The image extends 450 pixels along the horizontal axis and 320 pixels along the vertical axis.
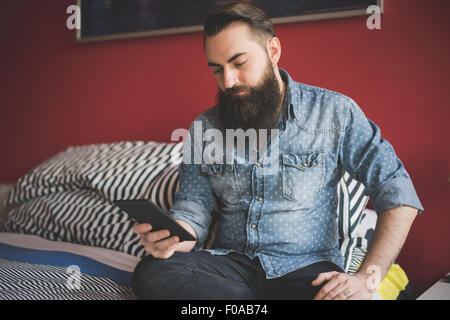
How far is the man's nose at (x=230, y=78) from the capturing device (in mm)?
1221

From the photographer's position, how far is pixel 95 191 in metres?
1.79

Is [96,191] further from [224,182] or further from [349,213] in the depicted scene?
[349,213]

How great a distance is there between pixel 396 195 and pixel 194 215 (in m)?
0.57

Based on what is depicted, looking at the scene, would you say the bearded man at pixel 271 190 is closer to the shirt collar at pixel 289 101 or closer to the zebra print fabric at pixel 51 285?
the shirt collar at pixel 289 101

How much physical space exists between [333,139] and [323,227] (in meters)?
0.25

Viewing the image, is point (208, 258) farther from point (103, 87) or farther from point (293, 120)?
point (103, 87)

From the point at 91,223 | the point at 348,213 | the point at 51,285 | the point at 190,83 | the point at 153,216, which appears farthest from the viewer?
the point at 190,83

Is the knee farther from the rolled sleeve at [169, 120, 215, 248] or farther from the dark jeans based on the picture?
the rolled sleeve at [169, 120, 215, 248]

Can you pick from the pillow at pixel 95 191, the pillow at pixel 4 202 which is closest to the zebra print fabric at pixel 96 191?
the pillow at pixel 95 191

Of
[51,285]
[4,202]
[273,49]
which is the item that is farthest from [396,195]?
[4,202]

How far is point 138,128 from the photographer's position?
7.23 ft

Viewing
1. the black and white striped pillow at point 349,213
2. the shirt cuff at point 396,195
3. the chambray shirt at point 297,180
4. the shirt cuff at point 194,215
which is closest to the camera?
the shirt cuff at point 396,195

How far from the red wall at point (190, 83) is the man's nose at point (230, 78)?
2.06 feet

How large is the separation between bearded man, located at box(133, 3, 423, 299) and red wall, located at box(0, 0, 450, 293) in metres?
0.48
